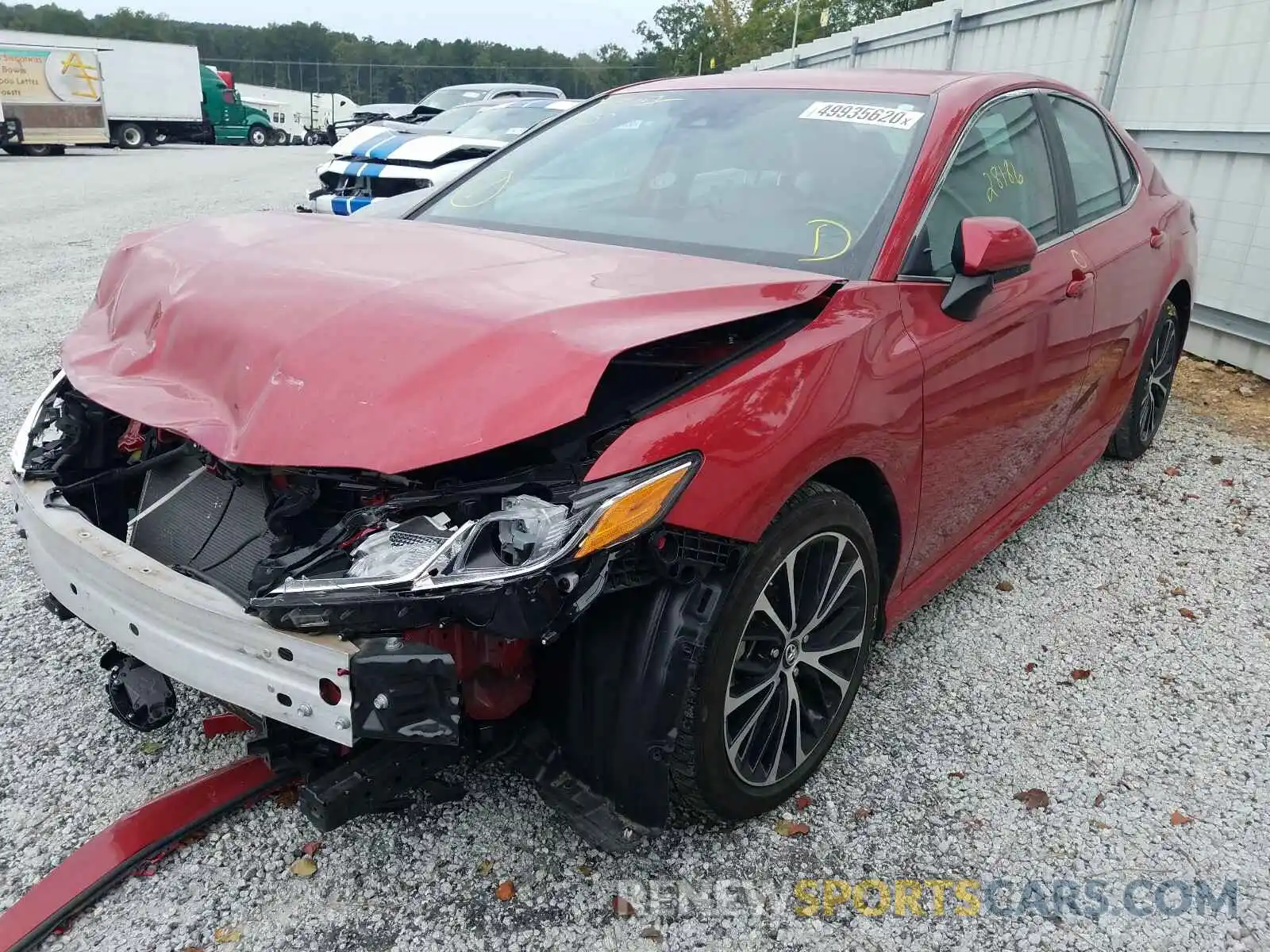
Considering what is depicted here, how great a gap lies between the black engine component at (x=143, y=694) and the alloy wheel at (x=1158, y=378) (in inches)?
166

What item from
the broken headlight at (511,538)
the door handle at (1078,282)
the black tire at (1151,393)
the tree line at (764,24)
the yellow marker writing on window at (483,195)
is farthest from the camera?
the tree line at (764,24)

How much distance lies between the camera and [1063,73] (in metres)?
7.91

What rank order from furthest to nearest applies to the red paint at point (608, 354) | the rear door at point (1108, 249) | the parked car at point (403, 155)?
1. the parked car at point (403, 155)
2. the rear door at point (1108, 249)
3. the red paint at point (608, 354)

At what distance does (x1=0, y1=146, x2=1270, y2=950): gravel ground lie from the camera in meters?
2.01

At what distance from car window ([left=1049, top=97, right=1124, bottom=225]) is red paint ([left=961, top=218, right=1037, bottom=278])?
3.64 feet

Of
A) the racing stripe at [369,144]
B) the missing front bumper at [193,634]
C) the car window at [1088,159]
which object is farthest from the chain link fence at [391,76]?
the missing front bumper at [193,634]

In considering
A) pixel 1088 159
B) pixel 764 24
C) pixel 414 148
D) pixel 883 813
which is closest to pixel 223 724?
pixel 883 813

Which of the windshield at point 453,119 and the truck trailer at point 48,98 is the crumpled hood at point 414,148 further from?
the truck trailer at point 48,98

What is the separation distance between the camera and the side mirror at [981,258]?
2.38m

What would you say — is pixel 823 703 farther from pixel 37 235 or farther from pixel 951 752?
pixel 37 235

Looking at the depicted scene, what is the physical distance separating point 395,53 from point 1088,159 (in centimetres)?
8891

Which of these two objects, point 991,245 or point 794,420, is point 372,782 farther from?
point 991,245

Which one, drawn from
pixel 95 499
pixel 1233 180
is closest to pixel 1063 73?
pixel 1233 180

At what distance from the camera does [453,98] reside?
1458 centimetres
